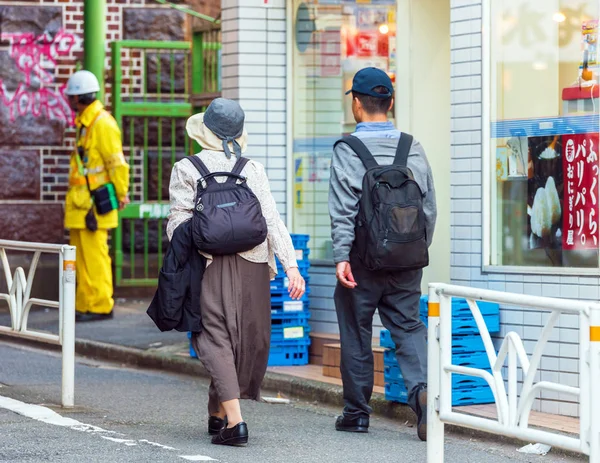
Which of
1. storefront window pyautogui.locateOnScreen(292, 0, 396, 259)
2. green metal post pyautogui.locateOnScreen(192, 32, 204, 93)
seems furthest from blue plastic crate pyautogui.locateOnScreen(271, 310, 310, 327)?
green metal post pyautogui.locateOnScreen(192, 32, 204, 93)

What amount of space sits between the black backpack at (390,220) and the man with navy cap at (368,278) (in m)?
0.04

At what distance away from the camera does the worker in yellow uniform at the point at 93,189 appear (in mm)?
12148

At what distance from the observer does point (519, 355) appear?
16.9 feet

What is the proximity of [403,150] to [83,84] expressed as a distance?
18.3ft

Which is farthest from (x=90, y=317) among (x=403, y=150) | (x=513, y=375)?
(x=513, y=375)

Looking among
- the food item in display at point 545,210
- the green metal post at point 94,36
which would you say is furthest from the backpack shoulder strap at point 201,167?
the green metal post at point 94,36

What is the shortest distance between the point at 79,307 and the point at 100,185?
3.84 feet

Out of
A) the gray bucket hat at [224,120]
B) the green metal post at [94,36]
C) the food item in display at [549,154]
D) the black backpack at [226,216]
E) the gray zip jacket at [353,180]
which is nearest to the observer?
the black backpack at [226,216]

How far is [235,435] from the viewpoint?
6.80 m

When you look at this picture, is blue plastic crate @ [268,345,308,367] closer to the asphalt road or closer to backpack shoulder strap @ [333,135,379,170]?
the asphalt road

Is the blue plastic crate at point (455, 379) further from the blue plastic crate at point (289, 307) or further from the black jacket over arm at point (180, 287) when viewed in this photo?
the blue plastic crate at point (289, 307)

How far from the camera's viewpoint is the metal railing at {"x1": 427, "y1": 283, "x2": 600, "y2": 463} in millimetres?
4773

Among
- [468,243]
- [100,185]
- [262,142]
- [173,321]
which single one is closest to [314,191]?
[262,142]

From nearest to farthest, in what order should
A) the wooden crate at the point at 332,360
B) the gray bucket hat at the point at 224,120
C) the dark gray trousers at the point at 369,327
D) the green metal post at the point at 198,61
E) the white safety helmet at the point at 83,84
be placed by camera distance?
the gray bucket hat at the point at 224,120, the dark gray trousers at the point at 369,327, the wooden crate at the point at 332,360, the white safety helmet at the point at 83,84, the green metal post at the point at 198,61
